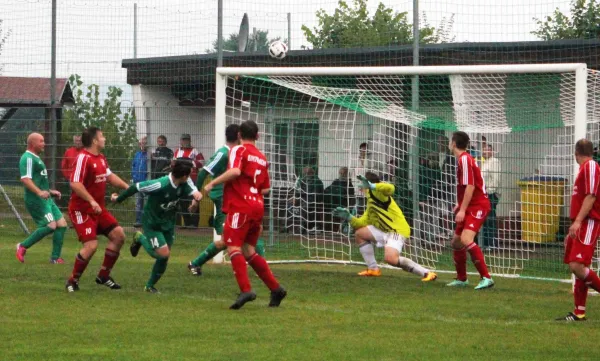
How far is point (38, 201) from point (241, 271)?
6.34 metres

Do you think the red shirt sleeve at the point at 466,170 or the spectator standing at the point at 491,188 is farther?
the spectator standing at the point at 491,188

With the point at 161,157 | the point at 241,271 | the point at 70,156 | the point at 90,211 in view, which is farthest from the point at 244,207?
the point at 70,156

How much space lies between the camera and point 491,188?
16203 mm

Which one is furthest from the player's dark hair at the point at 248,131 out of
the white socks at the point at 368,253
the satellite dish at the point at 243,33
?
the satellite dish at the point at 243,33

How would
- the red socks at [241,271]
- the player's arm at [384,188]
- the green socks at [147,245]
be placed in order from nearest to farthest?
the red socks at [241,271], the green socks at [147,245], the player's arm at [384,188]

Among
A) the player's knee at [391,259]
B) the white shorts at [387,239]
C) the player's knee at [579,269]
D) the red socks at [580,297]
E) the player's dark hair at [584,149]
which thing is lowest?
the red socks at [580,297]

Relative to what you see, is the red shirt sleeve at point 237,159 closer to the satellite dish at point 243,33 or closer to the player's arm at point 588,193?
the player's arm at point 588,193

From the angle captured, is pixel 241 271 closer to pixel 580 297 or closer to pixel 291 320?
pixel 291 320

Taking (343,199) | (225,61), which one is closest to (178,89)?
(225,61)

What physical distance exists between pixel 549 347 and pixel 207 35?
40.7ft

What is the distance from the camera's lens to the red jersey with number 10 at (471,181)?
13.1 meters

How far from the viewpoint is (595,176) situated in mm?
10562

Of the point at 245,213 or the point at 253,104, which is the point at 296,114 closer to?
the point at 253,104

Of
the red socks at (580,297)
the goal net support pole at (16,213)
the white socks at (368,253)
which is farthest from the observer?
the goal net support pole at (16,213)
